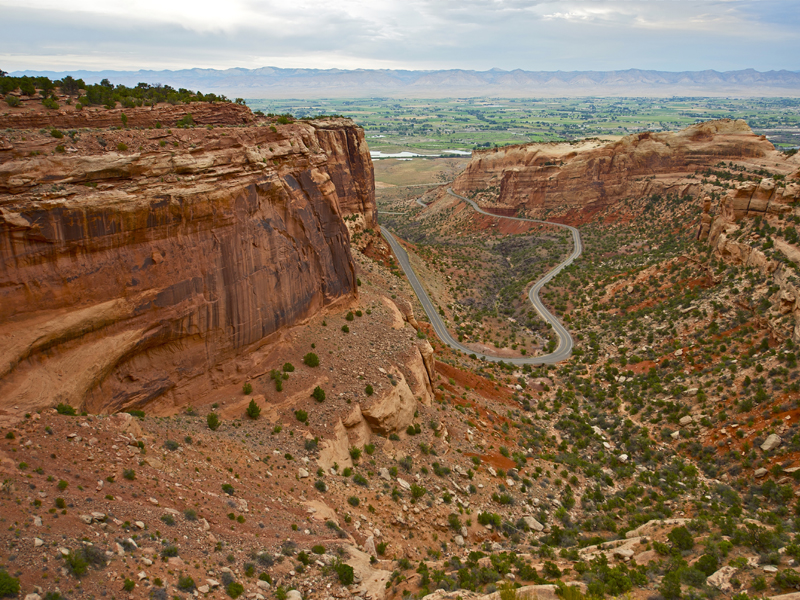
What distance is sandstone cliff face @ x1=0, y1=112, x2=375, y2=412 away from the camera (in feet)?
74.5

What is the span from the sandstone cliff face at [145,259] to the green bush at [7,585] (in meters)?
9.84

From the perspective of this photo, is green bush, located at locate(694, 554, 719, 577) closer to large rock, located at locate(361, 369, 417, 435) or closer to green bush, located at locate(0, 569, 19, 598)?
large rock, located at locate(361, 369, 417, 435)

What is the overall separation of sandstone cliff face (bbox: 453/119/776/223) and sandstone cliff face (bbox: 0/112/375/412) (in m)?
95.1

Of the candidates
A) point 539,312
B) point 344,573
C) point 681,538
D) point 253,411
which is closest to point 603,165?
point 539,312

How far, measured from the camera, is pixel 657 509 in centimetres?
3369

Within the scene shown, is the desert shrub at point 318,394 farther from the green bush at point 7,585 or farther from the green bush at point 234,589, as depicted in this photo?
the green bush at point 7,585

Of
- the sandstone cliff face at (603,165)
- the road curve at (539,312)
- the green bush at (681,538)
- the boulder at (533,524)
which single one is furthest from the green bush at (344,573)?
the sandstone cliff face at (603,165)

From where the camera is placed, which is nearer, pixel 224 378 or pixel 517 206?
pixel 224 378

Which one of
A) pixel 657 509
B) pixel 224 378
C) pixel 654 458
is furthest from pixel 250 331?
pixel 654 458

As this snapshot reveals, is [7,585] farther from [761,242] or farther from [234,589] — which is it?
[761,242]

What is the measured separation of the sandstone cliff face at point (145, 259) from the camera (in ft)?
74.5

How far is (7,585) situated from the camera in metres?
13.8

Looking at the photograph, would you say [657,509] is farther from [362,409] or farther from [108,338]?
[108,338]

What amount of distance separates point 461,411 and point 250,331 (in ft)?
64.4
